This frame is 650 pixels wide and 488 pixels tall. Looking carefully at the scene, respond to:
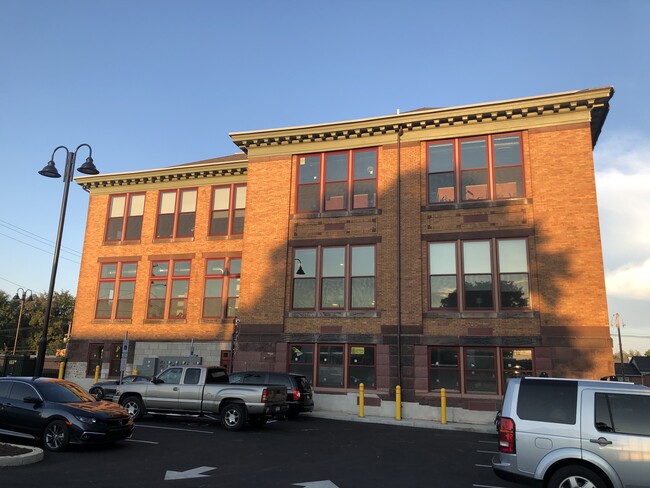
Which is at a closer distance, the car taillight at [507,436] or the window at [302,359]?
the car taillight at [507,436]

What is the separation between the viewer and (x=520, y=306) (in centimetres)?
1841

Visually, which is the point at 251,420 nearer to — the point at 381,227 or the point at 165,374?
the point at 165,374

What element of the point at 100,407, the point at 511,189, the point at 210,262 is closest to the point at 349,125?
the point at 511,189

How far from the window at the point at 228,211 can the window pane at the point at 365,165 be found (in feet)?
21.8

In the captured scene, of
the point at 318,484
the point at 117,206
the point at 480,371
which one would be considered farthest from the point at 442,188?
the point at 117,206

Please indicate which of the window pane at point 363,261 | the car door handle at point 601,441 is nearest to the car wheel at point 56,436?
the car door handle at point 601,441

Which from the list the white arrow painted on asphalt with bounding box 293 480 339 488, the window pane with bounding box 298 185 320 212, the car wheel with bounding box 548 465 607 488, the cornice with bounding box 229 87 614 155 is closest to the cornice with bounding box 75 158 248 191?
the cornice with bounding box 229 87 614 155

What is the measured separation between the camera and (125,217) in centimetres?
2709

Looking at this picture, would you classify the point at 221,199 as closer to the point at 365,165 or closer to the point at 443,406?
the point at 365,165

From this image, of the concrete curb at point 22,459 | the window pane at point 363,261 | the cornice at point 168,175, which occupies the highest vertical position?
the cornice at point 168,175

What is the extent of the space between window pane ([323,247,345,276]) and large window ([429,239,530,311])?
12.1ft

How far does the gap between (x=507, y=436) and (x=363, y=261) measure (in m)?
13.8

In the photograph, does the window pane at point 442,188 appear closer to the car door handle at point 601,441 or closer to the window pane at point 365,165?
the window pane at point 365,165

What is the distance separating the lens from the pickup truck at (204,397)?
1409 centimetres
